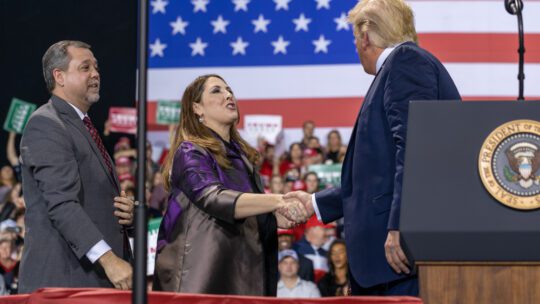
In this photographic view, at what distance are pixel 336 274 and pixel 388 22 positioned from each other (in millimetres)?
4239

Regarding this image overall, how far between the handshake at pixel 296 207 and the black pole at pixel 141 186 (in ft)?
4.62

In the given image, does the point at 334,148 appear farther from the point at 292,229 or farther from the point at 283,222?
the point at 283,222

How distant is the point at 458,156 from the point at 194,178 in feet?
4.61

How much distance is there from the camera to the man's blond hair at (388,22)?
10.5 ft

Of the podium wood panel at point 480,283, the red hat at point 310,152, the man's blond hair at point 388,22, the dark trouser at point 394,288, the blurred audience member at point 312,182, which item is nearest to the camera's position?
the podium wood panel at point 480,283

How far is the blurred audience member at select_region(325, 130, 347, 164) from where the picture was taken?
978 cm

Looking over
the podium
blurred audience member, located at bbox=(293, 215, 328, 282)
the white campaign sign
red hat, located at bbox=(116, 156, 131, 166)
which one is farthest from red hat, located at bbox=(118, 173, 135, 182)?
the podium

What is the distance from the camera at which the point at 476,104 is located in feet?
7.73

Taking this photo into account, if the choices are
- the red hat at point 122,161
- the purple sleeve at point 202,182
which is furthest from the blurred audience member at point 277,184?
the purple sleeve at point 202,182

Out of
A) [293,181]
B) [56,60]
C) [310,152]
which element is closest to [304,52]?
[310,152]

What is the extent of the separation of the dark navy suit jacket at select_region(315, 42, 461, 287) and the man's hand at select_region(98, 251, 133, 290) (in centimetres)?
76

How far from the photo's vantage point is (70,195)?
3373mm

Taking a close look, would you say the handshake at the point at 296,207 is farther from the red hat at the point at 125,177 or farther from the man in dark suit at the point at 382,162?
the red hat at the point at 125,177

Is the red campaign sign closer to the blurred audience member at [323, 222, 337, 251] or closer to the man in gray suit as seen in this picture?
the blurred audience member at [323, 222, 337, 251]
